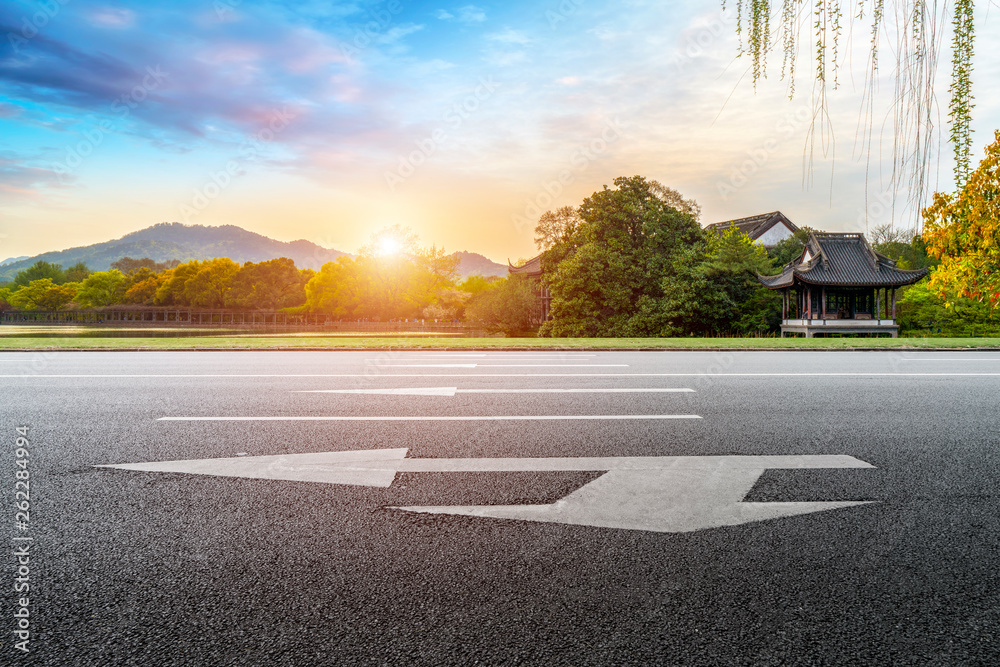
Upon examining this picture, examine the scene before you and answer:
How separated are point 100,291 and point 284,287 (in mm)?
33652

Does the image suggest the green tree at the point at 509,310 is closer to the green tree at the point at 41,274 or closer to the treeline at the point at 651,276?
the treeline at the point at 651,276

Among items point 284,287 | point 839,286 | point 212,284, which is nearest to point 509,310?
point 839,286

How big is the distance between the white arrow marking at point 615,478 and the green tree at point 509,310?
1630 inches

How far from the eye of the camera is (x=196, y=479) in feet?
13.1

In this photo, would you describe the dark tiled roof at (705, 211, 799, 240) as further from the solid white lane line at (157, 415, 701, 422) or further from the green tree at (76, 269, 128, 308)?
the green tree at (76, 269, 128, 308)

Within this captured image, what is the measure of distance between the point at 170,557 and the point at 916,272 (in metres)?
38.5

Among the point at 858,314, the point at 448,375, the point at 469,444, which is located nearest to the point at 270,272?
the point at 858,314

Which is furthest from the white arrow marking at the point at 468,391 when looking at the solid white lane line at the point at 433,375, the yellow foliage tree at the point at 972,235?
the yellow foliage tree at the point at 972,235

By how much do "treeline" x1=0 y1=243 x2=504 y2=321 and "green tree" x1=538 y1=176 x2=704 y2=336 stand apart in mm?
26567

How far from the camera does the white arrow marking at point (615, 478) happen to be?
3.27 meters

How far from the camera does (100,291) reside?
92.9 m

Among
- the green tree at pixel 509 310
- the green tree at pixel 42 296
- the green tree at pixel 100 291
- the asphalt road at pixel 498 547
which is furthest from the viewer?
the green tree at pixel 42 296

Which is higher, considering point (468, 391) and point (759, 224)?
point (759, 224)

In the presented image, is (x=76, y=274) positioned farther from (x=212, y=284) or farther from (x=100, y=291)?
(x=212, y=284)
